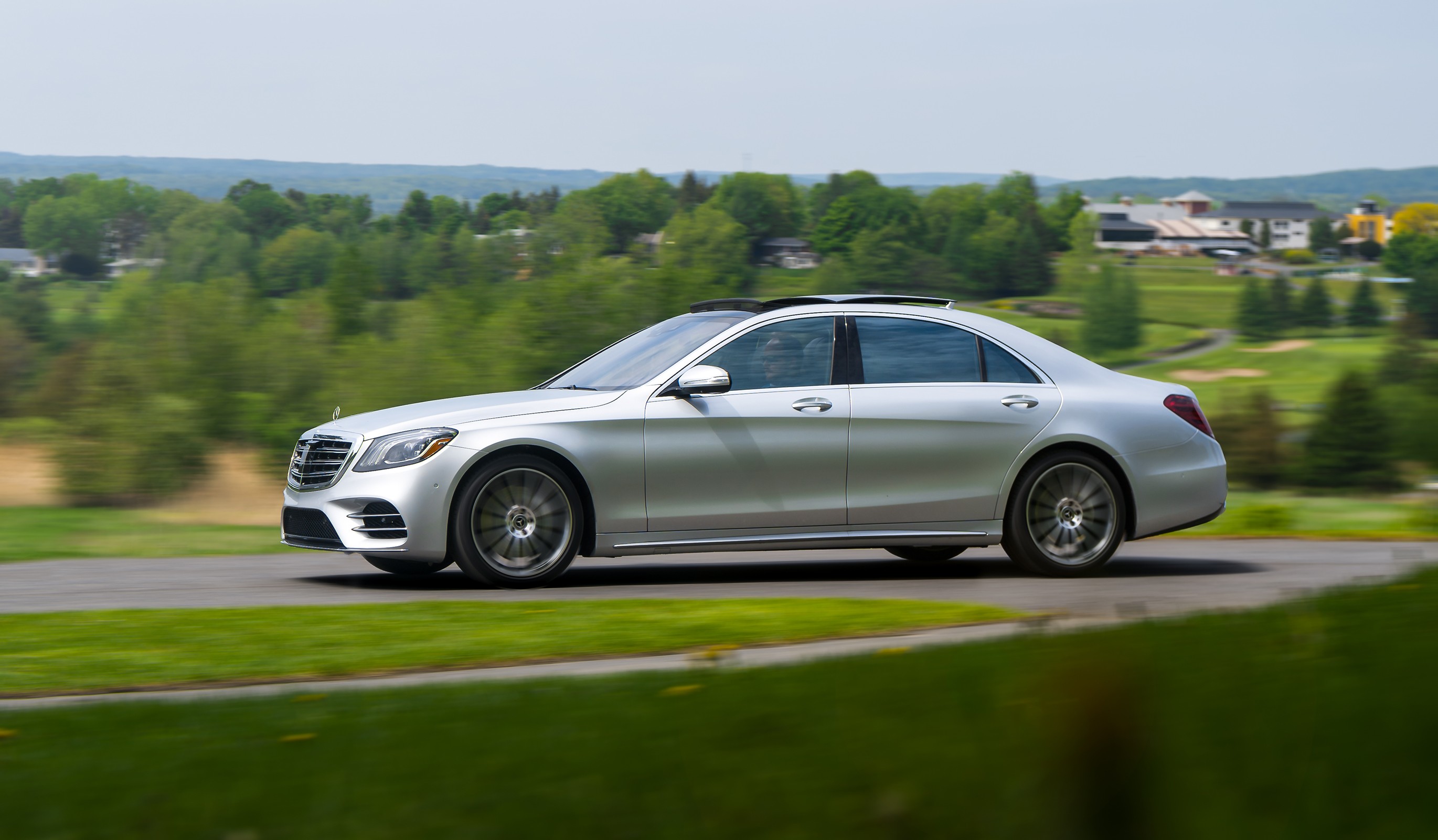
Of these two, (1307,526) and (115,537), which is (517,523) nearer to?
(115,537)

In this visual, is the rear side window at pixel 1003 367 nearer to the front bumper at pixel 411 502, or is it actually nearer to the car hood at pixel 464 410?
the car hood at pixel 464 410

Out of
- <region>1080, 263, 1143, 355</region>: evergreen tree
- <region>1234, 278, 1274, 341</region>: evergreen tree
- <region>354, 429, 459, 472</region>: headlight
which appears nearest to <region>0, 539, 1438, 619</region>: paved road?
<region>354, 429, 459, 472</region>: headlight

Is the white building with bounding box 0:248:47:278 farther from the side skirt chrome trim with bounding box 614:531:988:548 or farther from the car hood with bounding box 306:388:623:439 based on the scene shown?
the side skirt chrome trim with bounding box 614:531:988:548

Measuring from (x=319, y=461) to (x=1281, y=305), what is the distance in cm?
11606

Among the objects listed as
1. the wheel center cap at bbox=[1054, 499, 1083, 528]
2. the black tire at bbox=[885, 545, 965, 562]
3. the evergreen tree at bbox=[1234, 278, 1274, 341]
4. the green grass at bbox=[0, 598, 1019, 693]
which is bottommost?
the evergreen tree at bbox=[1234, 278, 1274, 341]

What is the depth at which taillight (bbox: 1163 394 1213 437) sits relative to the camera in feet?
31.1

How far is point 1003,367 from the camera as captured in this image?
9391 millimetres

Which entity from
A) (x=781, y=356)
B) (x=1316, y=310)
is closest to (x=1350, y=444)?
(x=1316, y=310)

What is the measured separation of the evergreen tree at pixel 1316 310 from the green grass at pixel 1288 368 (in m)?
4.76

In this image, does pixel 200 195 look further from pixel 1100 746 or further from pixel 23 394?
pixel 1100 746

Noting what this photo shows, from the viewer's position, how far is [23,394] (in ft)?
136

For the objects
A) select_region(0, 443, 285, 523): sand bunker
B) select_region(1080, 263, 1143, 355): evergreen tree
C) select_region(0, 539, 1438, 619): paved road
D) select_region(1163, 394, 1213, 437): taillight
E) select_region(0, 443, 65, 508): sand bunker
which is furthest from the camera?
select_region(1080, 263, 1143, 355): evergreen tree

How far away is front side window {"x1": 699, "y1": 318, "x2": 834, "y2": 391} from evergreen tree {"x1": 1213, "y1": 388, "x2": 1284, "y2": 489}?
2129 inches

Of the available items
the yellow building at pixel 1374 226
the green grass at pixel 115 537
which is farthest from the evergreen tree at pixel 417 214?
the yellow building at pixel 1374 226
